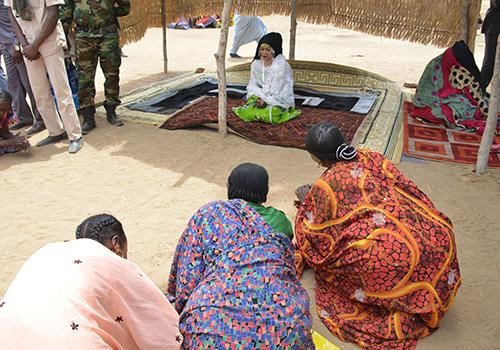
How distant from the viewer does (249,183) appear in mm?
2195

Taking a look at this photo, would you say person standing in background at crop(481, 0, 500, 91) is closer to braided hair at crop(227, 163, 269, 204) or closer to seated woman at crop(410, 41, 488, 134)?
seated woman at crop(410, 41, 488, 134)

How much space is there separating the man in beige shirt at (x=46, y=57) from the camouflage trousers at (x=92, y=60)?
47 cm

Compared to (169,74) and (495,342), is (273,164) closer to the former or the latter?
(495,342)

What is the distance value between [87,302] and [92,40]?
4.40 metres

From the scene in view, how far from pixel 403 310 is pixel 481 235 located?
1.43 m

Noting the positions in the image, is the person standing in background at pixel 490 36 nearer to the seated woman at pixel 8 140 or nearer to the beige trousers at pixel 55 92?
the beige trousers at pixel 55 92

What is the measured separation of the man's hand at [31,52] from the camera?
4.57 metres

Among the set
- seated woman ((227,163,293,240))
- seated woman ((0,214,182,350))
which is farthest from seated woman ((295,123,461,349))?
seated woman ((0,214,182,350))

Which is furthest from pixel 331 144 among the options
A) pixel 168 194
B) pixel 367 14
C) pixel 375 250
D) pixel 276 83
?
pixel 367 14

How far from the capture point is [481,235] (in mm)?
3465

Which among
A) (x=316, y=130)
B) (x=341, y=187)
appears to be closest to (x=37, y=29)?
(x=316, y=130)

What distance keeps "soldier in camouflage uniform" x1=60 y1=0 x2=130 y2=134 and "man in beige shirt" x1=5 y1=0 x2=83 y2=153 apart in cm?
44

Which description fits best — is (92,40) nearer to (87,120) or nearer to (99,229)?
(87,120)

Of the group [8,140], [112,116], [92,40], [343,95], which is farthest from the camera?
[343,95]
